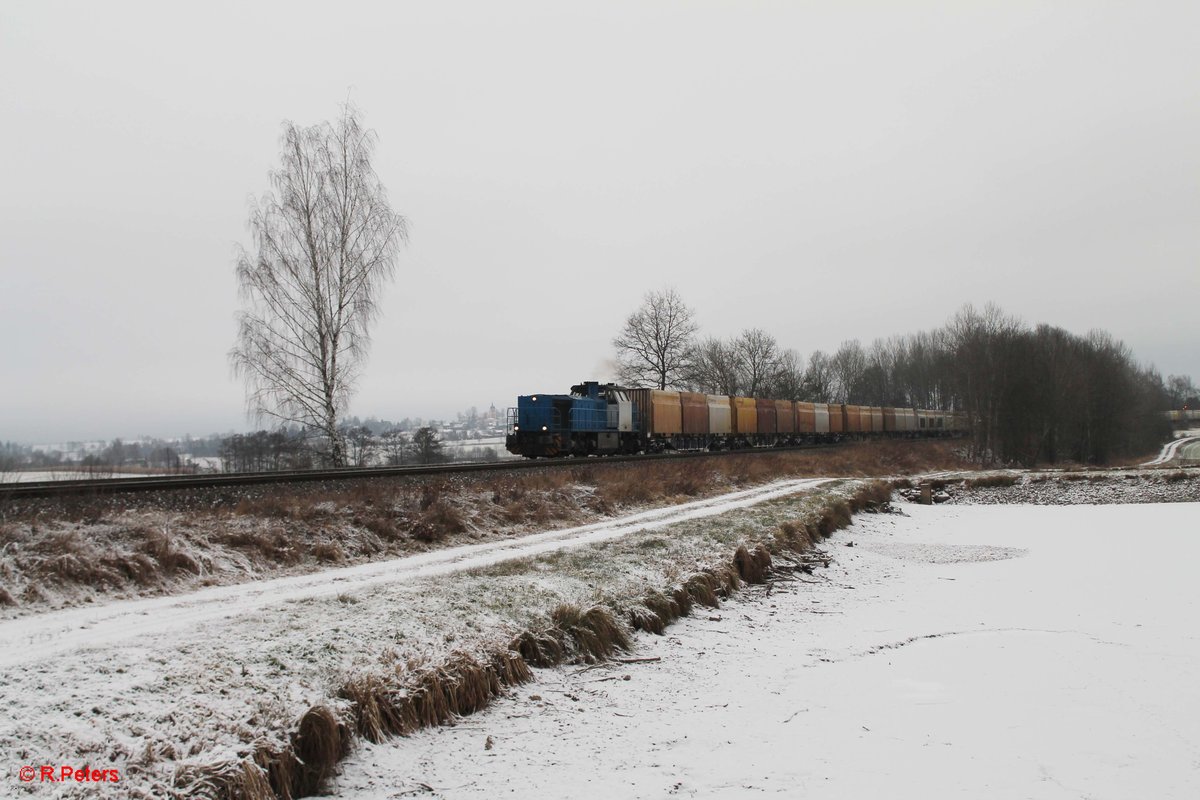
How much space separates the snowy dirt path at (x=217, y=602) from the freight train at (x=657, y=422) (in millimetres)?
15249

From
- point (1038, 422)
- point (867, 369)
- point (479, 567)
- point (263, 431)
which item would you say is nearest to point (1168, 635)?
point (479, 567)

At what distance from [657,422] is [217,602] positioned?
99.7 feet

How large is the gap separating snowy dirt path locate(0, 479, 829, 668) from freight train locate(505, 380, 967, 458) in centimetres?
1525

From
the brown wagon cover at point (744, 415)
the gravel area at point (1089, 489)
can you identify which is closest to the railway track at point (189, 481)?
the gravel area at point (1089, 489)

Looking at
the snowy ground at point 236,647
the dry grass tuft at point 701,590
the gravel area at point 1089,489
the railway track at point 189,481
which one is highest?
the railway track at point 189,481

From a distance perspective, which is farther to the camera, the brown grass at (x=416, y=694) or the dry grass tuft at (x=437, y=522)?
the dry grass tuft at (x=437, y=522)

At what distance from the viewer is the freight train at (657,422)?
99.9 feet

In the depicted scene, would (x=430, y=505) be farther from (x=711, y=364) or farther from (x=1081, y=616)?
(x=711, y=364)

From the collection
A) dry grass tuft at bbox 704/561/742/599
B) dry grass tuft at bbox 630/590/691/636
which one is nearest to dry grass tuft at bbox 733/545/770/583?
dry grass tuft at bbox 704/561/742/599

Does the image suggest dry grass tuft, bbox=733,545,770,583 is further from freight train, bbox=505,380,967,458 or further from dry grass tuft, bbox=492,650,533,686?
freight train, bbox=505,380,967,458

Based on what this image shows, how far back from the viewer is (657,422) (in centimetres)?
3778

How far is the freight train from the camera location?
3044 centimetres

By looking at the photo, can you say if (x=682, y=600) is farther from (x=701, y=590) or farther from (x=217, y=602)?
(x=217, y=602)

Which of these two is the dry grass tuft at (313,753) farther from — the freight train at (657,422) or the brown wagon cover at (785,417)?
the brown wagon cover at (785,417)
